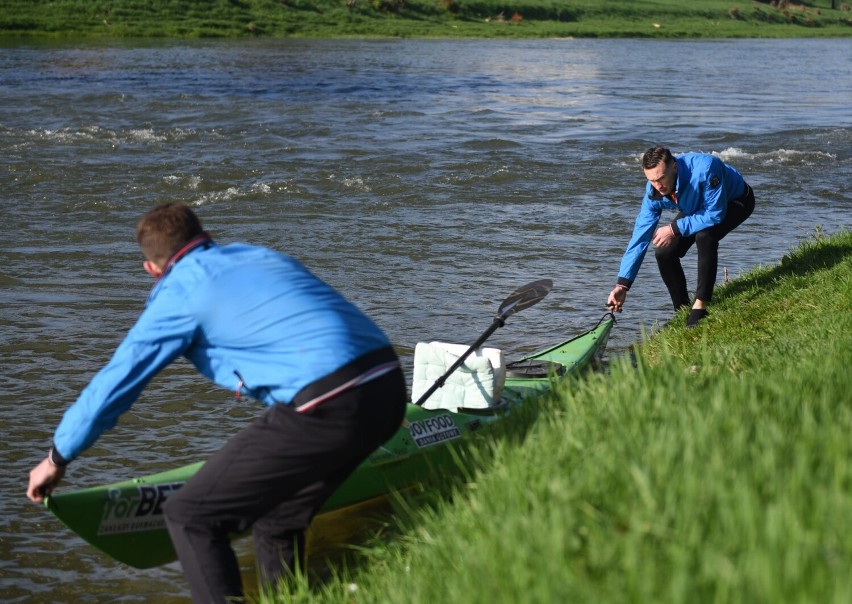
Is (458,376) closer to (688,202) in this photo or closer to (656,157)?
(656,157)

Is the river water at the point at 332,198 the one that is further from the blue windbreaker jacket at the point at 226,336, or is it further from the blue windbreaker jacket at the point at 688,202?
the blue windbreaker jacket at the point at 226,336

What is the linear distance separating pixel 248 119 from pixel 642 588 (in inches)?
883

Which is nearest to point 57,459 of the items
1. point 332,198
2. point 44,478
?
point 44,478

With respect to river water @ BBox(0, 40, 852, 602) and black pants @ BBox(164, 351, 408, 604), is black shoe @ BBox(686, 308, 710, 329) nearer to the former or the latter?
river water @ BBox(0, 40, 852, 602)

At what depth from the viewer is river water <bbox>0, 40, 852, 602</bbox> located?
7.91 meters

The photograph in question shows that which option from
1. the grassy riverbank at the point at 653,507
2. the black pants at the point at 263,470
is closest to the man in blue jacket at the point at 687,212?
the grassy riverbank at the point at 653,507

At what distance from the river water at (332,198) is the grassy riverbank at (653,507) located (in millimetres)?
2105

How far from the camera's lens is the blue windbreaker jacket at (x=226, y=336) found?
424cm

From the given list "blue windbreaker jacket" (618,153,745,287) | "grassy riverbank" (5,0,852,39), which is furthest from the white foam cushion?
"grassy riverbank" (5,0,852,39)

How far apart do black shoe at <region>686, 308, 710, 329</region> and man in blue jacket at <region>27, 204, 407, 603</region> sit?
5111 mm

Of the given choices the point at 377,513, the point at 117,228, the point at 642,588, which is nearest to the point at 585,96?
the point at 117,228

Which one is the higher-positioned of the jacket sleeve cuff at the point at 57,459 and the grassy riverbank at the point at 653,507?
the grassy riverbank at the point at 653,507

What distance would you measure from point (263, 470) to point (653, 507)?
163 cm

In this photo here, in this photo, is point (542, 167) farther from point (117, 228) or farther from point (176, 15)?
point (176, 15)
